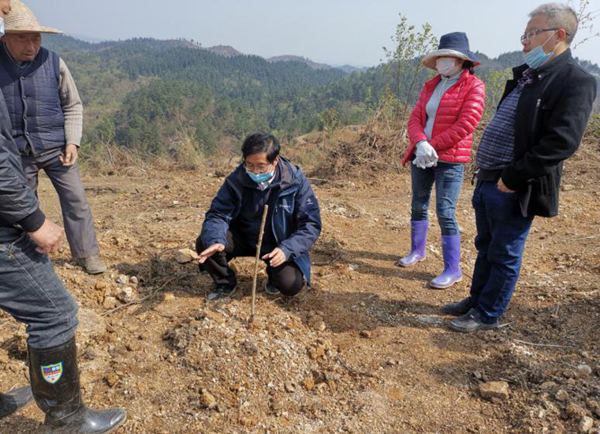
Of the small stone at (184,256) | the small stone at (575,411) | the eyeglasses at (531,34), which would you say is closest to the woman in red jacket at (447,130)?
the eyeglasses at (531,34)

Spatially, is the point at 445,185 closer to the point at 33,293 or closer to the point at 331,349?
the point at 331,349

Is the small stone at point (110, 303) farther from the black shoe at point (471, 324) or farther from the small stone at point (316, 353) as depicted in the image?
the black shoe at point (471, 324)

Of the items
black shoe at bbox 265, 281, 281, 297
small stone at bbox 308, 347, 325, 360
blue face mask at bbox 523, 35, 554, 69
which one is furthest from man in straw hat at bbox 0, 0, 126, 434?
blue face mask at bbox 523, 35, 554, 69

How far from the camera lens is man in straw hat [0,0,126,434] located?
1.37m

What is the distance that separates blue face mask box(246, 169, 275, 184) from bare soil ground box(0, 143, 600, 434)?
2.62 ft

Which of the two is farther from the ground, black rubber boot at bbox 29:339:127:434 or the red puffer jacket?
the red puffer jacket

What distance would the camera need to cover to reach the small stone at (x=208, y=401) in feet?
6.24

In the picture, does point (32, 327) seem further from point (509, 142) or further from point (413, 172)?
point (413, 172)

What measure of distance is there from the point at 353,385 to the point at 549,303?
1.64m

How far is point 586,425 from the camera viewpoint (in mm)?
1757

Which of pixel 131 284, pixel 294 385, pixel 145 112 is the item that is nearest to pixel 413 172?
pixel 294 385

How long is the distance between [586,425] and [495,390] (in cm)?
37

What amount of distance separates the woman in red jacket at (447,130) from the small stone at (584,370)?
105 cm

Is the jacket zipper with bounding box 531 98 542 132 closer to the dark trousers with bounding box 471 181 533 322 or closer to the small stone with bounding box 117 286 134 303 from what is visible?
the dark trousers with bounding box 471 181 533 322
